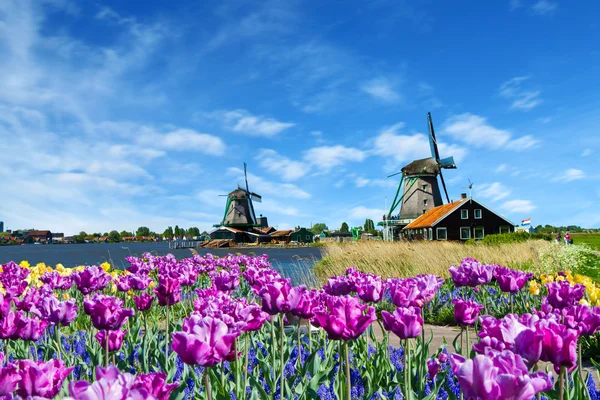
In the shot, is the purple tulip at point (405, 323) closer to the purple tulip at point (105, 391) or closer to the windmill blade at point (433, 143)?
the purple tulip at point (105, 391)

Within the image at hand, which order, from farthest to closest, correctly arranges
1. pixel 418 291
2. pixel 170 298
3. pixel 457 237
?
pixel 457 237, pixel 170 298, pixel 418 291

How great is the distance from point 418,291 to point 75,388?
2271 mm

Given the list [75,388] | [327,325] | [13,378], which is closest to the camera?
[75,388]

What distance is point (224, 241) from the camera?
67.9 metres

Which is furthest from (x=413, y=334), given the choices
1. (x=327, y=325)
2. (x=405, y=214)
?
(x=405, y=214)

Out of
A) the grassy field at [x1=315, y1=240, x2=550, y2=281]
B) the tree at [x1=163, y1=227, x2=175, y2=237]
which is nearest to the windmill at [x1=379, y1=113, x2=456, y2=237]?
the grassy field at [x1=315, y1=240, x2=550, y2=281]

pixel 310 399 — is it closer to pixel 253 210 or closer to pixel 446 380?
pixel 446 380

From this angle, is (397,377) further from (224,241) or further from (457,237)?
(224,241)

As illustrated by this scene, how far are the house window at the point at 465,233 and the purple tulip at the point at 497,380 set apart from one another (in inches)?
1608

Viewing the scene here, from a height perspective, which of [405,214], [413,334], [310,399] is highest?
[405,214]

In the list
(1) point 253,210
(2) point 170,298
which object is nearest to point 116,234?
(1) point 253,210

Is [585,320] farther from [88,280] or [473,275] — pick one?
[88,280]

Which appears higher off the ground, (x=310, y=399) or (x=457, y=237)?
(x=457, y=237)

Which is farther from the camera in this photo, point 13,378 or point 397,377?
point 397,377
